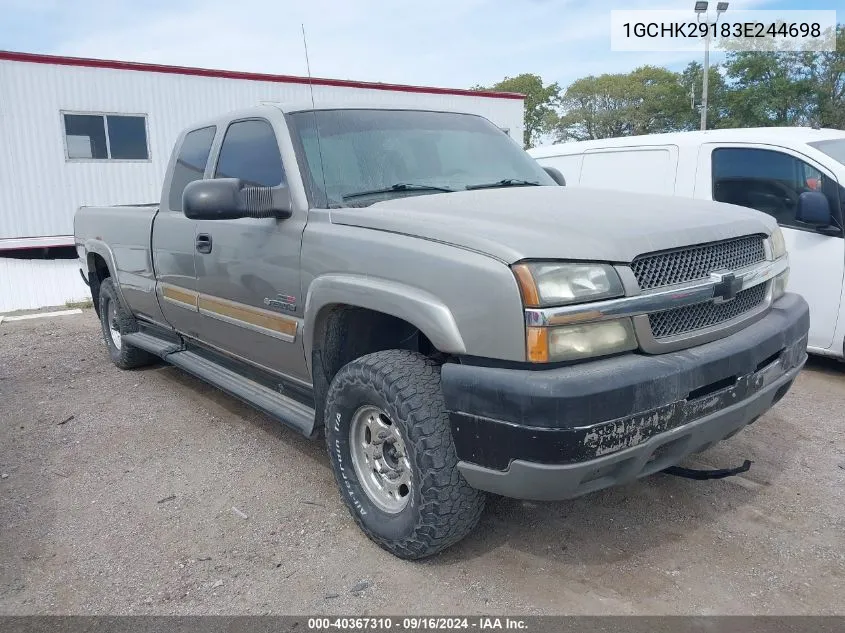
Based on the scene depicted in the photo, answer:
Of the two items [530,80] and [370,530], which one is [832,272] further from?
[530,80]

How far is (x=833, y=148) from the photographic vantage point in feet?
17.6

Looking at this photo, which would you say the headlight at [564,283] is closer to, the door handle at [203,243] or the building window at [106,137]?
the door handle at [203,243]

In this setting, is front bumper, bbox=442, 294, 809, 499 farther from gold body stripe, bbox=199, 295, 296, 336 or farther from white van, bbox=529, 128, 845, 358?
white van, bbox=529, 128, 845, 358

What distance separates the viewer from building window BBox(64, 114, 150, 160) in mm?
13039

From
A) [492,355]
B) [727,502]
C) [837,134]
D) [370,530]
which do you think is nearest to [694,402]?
[492,355]

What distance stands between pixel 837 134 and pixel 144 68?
12.0 metres

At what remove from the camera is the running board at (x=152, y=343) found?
4914 millimetres

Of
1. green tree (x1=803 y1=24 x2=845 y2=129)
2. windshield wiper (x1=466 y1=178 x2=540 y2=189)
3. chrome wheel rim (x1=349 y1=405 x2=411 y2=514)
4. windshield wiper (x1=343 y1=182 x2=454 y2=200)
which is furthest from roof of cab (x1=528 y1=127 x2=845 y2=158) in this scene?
green tree (x1=803 y1=24 x2=845 y2=129)

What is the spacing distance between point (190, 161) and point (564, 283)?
304 cm

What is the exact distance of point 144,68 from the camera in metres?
13.3

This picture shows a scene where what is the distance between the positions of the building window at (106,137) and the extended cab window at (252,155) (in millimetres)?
10634

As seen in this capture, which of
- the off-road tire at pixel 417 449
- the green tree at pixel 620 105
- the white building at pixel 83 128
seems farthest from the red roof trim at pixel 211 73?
the green tree at pixel 620 105

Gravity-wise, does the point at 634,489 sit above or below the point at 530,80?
below

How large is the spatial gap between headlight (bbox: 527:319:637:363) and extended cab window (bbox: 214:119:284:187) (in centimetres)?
178
